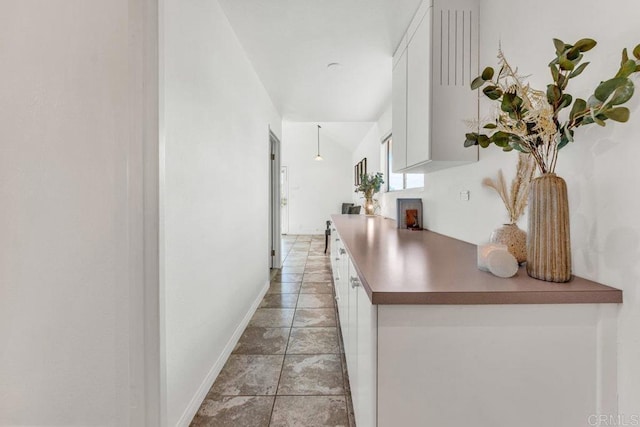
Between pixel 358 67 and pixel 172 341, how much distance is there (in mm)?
2627

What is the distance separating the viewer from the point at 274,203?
4.63 metres

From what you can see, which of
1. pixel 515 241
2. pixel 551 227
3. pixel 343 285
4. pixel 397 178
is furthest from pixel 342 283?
pixel 397 178

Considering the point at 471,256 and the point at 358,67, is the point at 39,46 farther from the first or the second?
the point at 358,67

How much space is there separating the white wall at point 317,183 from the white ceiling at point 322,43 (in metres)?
5.28

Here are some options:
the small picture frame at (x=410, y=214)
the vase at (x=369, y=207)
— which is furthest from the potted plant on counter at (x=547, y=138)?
the vase at (x=369, y=207)

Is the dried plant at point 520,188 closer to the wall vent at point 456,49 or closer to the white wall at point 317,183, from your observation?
the wall vent at point 456,49

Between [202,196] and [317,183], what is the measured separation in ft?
24.4

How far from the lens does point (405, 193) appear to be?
3146 millimetres

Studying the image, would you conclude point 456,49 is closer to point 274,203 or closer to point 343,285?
point 343,285

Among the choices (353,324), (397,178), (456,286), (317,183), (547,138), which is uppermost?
(317,183)

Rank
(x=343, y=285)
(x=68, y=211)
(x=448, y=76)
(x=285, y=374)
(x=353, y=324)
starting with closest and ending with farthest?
(x=68, y=211) < (x=353, y=324) < (x=448, y=76) < (x=285, y=374) < (x=343, y=285)

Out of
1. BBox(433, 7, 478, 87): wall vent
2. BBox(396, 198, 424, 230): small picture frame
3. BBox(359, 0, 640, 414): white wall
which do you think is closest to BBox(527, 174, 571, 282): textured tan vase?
BBox(359, 0, 640, 414): white wall

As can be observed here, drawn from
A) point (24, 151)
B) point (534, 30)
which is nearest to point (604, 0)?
point (534, 30)

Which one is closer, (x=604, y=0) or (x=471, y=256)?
(x=604, y=0)
